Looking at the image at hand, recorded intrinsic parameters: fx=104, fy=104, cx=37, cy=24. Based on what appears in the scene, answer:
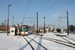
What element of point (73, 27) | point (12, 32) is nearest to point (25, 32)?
point (12, 32)

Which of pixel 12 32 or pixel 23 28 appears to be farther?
pixel 12 32

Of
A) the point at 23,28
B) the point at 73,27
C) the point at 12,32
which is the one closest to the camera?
the point at 23,28

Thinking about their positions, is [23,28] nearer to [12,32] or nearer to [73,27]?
[12,32]

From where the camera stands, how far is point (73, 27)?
341 feet

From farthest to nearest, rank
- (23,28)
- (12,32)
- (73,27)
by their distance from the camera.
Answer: (73,27)
(12,32)
(23,28)

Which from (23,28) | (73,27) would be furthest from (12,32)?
(73,27)

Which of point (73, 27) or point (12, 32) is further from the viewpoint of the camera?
point (73, 27)

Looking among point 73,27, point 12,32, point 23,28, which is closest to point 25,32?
point 23,28

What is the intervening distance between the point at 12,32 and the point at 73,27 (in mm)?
83601

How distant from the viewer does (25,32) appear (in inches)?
1153

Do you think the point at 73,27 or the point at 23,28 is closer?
the point at 23,28

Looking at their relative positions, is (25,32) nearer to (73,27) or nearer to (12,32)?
(12,32)

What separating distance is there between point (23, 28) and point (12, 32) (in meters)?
5.49

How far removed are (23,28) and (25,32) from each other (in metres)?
1.26
